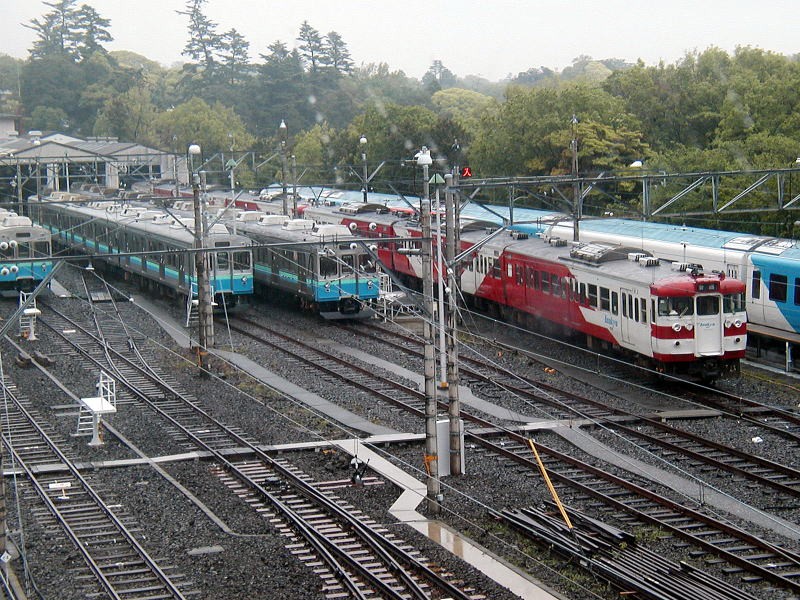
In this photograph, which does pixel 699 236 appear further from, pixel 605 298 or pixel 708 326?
pixel 708 326

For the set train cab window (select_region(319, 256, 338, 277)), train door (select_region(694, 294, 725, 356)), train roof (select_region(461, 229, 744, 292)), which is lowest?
train door (select_region(694, 294, 725, 356))

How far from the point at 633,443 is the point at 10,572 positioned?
9.68 m

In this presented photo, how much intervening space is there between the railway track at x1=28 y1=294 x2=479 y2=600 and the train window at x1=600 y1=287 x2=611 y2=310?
28.4 feet

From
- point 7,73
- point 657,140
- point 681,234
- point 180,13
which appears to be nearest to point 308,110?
point 180,13

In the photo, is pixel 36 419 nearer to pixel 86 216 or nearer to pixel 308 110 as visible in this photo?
pixel 86 216

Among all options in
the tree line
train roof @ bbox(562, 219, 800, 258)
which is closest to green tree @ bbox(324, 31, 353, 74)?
the tree line

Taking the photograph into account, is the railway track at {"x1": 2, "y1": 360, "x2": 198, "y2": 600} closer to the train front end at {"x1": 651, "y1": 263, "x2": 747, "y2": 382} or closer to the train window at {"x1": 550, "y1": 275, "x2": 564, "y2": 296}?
the train front end at {"x1": 651, "y1": 263, "x2": 747, "y2": 382}

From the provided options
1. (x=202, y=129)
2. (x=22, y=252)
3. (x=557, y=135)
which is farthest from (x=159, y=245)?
(x=202, y=129)

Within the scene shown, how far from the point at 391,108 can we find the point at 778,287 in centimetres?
3835

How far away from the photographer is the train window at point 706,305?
21.6 metres

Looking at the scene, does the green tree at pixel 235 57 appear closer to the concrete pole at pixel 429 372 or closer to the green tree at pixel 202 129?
the green tree at pixel 202 129

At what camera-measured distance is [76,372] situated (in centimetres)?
2564

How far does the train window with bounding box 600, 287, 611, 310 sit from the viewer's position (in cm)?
2378

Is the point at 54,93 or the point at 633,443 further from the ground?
the point at 54,93
